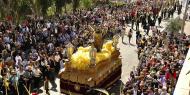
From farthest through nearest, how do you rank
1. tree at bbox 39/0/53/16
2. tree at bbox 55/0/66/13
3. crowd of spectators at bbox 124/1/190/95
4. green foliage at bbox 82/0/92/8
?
green foliage at bbox 82/0/92/8, tree at bbox 55/0/66/13, tree at bbox 39/0/53/16, crowd of spectators at bbox 124/1/190/95

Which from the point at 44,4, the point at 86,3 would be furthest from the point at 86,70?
the point at 86,3

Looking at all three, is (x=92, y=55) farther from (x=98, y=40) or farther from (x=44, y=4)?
(x=44, y=4)

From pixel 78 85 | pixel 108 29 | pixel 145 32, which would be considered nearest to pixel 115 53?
pixel 78 85

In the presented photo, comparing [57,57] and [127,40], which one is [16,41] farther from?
[127,40]

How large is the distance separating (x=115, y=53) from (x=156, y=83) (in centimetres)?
338

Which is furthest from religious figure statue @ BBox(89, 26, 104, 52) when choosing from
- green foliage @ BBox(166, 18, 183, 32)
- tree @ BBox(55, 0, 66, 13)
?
tree @ BBox(55, 0, 66, 13)

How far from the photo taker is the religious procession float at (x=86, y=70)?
18.4 metres

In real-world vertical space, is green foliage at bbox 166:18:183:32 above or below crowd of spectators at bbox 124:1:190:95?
above

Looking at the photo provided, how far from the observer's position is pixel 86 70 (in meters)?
18.5

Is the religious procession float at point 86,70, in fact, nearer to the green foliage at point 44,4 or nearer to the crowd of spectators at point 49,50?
the crowd of spectators at point 49,50

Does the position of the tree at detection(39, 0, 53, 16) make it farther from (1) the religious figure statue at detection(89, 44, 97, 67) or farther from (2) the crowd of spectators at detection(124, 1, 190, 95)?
(1) the religious figure statue at detection(89, 44, 97, 67)

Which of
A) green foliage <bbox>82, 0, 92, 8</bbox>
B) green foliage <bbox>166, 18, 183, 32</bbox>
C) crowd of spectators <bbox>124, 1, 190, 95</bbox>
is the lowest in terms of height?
crowd of spectators <bbox>124, 1, 190, 95</bbox>

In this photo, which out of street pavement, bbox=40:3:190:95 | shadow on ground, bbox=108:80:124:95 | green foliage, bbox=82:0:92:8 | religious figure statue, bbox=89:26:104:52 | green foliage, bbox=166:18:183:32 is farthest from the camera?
green foliage, bbox=82:0:92:8

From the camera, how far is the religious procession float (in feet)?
60.5
